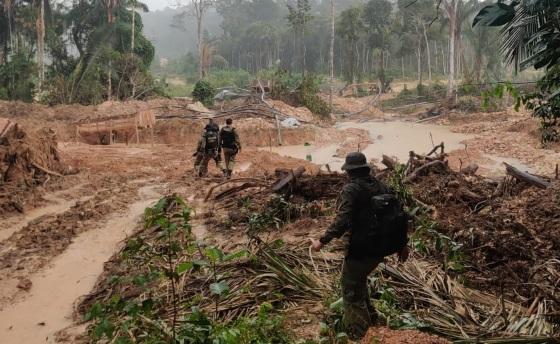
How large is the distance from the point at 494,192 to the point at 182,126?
Result: 14.9 metres

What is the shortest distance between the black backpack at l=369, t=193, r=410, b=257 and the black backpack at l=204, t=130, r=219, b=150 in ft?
26.0

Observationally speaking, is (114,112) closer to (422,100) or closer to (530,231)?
(530,231)

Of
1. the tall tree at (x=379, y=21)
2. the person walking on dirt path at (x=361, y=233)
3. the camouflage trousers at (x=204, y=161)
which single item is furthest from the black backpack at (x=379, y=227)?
the tall tree at (x=379, y=21)

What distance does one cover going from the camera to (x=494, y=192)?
7.38 m

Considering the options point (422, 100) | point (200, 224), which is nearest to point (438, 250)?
point (200, 224)

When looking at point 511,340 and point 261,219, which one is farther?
point 261,219

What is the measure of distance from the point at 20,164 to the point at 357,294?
887 cm

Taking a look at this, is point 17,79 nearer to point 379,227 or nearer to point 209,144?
point 209,144

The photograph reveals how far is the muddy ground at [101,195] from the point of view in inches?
215

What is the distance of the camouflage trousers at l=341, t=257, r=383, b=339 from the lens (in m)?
3.77

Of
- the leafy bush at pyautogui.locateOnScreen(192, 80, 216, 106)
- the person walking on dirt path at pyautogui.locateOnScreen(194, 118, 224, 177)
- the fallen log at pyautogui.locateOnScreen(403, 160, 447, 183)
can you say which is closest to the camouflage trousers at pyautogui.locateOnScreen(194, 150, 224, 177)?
the person walking on dirt path at pyautogui.locateOnScreen(194, 118, 224, 177)

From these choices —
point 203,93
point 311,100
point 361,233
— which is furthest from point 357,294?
point 203,93

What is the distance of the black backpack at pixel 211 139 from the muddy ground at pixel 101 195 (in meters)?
0.78

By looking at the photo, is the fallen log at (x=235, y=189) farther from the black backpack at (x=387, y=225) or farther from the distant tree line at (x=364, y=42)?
the distant tree line at (x=364, y=42)
